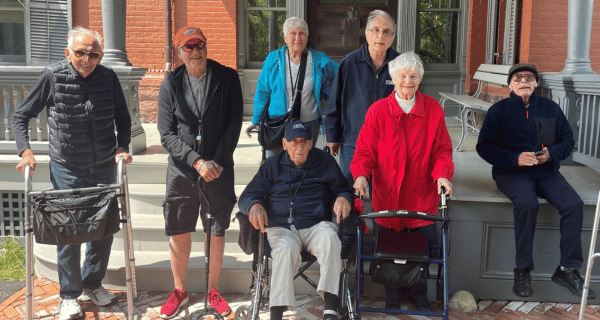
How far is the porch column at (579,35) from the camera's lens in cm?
542

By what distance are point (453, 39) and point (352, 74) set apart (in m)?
5.69

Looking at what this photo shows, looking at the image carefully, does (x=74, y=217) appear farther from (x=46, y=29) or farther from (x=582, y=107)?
(x=46, y=29)

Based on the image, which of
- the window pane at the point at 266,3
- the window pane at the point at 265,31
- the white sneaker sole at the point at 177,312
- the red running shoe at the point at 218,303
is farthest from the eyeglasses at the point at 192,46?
the window pane at the point at 266,3

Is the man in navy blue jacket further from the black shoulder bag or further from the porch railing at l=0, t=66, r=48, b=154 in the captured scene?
A: the porch railing at l=0, t=66, r=48, b=154

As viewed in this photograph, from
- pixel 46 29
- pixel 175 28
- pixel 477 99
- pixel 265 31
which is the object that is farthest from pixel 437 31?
pixel 46 29

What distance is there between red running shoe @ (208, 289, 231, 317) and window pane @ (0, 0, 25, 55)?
660 centimetres

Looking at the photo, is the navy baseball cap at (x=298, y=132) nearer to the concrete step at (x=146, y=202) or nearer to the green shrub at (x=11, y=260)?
the concrete step at (x=146, y=202)

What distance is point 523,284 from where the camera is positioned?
13.0 feet

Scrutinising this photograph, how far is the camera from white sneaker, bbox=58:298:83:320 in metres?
3.82

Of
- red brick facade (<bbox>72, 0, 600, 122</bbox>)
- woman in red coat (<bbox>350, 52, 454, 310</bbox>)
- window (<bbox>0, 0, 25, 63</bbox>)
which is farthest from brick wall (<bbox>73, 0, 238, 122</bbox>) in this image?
woman in red coat (<bbox>350, 52, 454, 310</bbox>)

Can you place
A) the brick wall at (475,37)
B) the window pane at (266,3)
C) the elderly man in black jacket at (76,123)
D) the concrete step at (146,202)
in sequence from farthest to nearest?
the window pane at (266,3) < the brick wall at (475,37) < the concrete step at (146,202) < the elderly man in black jacket at (76,123)

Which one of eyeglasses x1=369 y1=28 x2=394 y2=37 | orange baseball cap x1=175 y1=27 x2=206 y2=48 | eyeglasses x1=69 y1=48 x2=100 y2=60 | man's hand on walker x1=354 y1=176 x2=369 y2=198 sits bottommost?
man's hand on walker x1=354 y1=176 x2=369 y2=198

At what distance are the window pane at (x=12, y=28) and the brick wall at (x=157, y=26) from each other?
0.80 meters

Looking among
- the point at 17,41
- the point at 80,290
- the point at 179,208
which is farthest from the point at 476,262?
the point at 17,41
